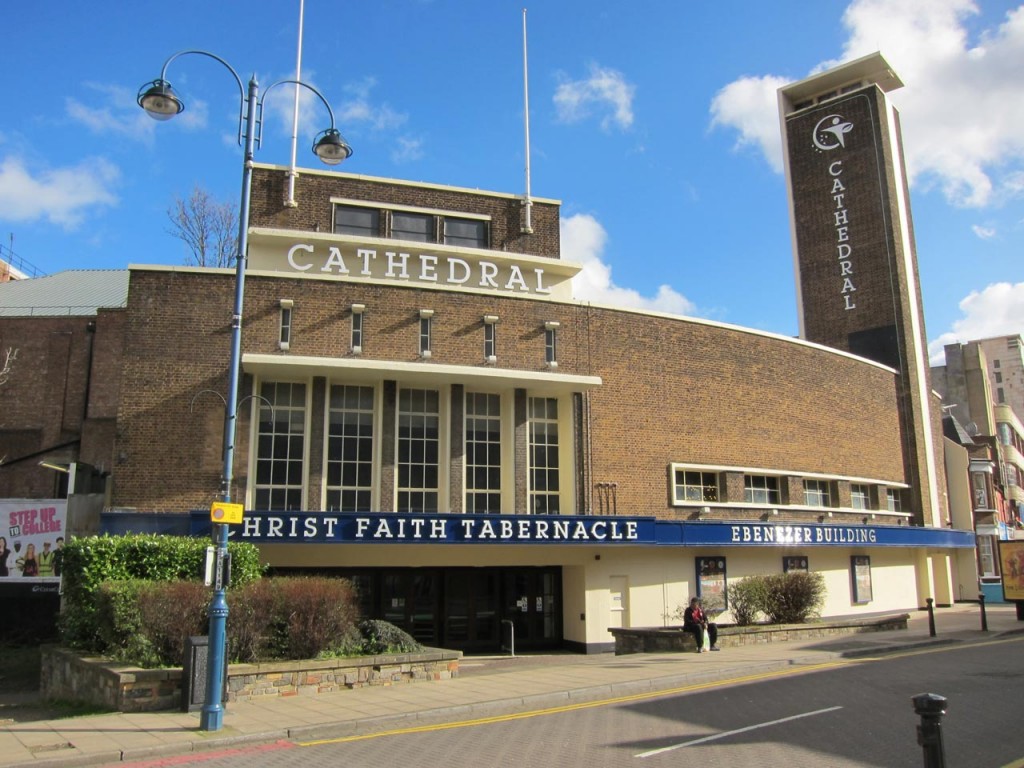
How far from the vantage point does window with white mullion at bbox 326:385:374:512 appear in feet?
76.5

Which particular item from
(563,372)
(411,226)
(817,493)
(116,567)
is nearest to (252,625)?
(116,567)

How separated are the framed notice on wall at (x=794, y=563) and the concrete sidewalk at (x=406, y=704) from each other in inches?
325

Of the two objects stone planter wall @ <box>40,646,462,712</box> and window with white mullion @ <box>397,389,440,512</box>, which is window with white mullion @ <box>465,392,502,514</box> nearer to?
window with white mullion @ <box>397,389,440,512</box>

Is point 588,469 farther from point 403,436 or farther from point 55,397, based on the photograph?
point 55,397

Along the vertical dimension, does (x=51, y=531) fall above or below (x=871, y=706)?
above

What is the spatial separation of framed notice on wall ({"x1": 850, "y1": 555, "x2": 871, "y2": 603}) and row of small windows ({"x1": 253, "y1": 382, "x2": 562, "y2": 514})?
14436 mm

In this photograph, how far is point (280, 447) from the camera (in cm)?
2312

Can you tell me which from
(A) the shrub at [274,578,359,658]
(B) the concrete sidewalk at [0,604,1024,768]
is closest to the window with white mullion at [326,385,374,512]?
(B) the concrete sidewalk at [0,604,1024,768]

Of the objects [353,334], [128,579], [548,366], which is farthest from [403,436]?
[128,579]

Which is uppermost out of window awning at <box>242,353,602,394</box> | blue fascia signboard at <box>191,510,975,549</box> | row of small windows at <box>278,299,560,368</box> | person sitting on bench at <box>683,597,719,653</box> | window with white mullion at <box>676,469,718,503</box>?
row of small windows at <box>278,299,560,368</box>

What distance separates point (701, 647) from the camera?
67.0ft

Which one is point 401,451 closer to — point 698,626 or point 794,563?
point 698,626

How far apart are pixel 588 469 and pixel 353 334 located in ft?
26.6

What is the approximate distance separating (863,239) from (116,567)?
1431 inches
